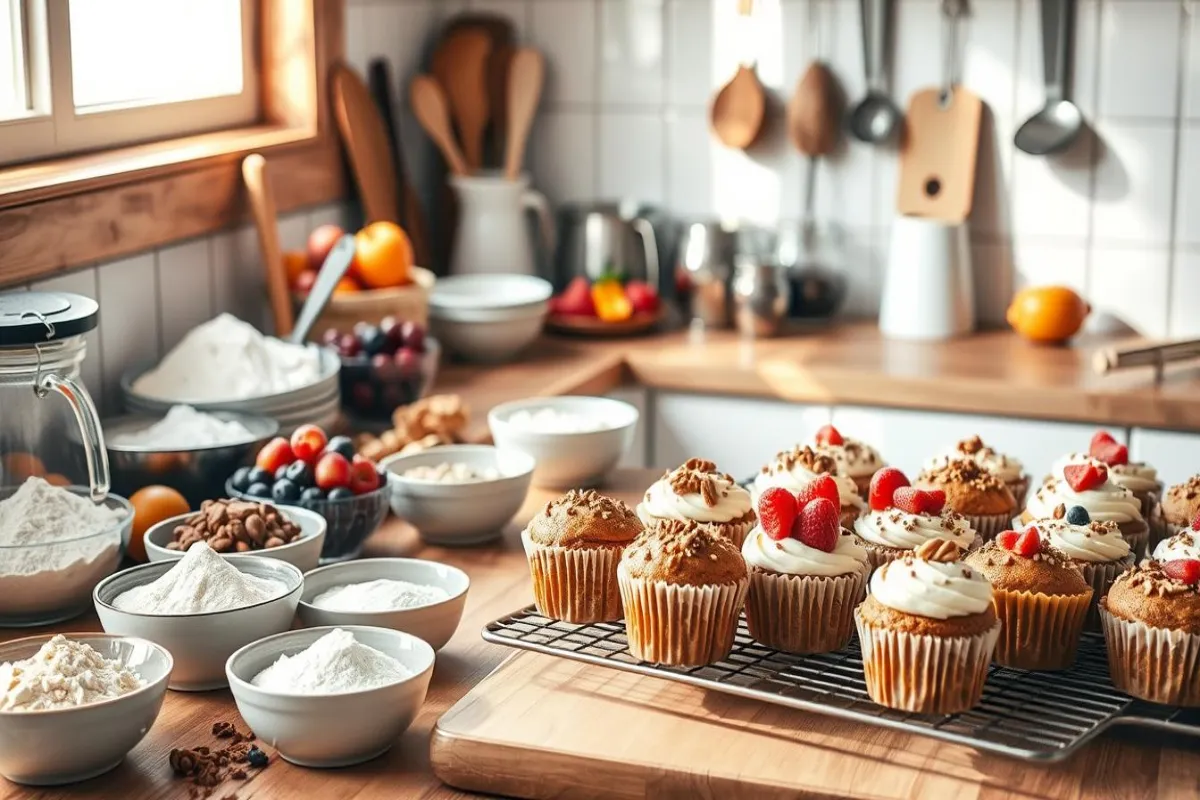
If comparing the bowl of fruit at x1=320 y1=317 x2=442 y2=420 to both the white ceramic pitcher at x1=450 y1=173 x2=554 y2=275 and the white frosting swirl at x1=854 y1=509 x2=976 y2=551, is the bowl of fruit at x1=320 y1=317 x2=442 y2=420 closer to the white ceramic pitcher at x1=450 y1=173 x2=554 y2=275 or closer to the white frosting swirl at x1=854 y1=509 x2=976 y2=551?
the white ceramic pitcher at x1=450 y1=173 x2=554 y2=275

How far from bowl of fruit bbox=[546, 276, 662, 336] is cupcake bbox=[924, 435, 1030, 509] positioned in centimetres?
123

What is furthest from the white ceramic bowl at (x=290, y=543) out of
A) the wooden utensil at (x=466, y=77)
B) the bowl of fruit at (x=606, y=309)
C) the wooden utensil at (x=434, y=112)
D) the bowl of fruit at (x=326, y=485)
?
the wooden utensil at (x=466, y=77)

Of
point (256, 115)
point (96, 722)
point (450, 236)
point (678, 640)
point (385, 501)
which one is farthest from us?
point (450, 236)

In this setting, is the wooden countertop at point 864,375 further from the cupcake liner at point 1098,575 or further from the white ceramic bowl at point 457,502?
the cupcake liner at point 1098,575

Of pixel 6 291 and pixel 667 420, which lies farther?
pixel 667 420

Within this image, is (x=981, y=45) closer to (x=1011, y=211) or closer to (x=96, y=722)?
(x=1011, y=211)

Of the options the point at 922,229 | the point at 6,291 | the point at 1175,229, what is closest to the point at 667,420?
the point at 922,229

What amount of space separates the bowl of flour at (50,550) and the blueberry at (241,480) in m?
0.18

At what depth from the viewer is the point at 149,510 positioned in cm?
192

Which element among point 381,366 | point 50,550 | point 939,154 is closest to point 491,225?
point 381,366

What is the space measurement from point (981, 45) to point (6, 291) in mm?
2008

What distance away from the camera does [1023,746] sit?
1.36 meters

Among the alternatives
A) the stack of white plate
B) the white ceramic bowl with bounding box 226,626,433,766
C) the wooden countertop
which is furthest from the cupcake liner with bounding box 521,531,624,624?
the wooden countertop

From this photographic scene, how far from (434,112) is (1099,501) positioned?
6.23 ft
